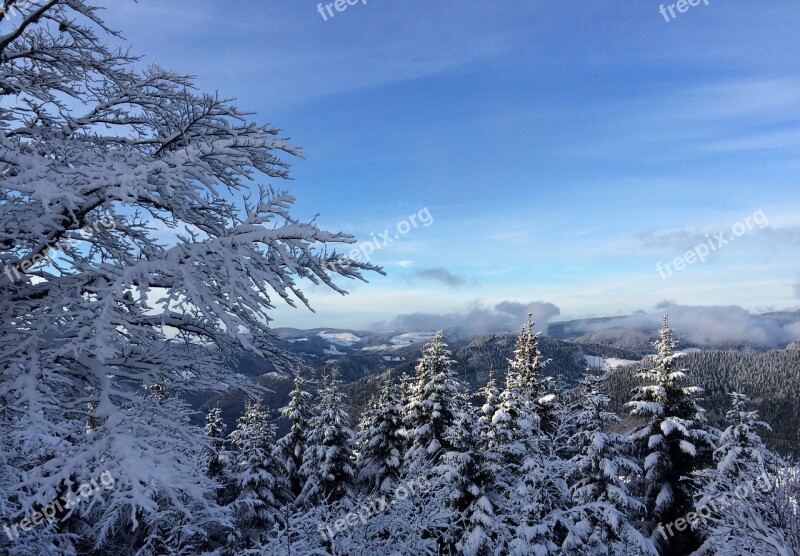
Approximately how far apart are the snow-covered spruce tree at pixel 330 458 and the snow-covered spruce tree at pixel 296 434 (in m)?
2.28

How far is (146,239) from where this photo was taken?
238 inches

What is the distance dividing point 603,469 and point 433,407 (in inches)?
279

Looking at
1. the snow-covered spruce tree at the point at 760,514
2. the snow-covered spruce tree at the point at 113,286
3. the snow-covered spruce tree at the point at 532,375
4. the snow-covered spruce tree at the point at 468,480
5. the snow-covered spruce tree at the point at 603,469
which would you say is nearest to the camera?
the snow-covered spruce tree at the point at 113,286

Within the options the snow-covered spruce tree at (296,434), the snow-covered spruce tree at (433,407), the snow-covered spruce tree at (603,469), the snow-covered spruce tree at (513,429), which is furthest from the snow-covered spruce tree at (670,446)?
the snow-covered spruce tree at (296,434)

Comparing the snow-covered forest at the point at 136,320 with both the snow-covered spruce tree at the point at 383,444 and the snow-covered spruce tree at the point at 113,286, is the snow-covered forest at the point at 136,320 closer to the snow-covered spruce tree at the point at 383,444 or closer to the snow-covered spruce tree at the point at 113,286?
the snow-covered spruce tree at the point at 113,286

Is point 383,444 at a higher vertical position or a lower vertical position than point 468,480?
lower

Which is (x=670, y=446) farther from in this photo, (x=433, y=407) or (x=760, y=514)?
(x=433, y=407)

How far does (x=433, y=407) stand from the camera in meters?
20.2

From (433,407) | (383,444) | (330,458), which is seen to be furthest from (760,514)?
(330,458)

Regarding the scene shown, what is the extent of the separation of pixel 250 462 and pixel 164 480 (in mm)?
23203

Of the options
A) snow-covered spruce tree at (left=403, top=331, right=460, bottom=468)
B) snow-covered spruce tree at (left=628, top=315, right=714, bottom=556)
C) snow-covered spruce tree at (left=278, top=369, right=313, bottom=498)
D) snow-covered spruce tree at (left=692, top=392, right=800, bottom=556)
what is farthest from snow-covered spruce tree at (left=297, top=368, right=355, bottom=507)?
snow-covered spruce tree at (left=692, top=392, right=800, bottom=556)

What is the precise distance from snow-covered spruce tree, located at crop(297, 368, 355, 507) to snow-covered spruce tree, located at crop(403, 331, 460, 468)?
13.5 feet

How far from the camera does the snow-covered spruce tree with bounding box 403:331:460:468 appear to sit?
20031mm

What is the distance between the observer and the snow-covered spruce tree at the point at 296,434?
26609 mm
